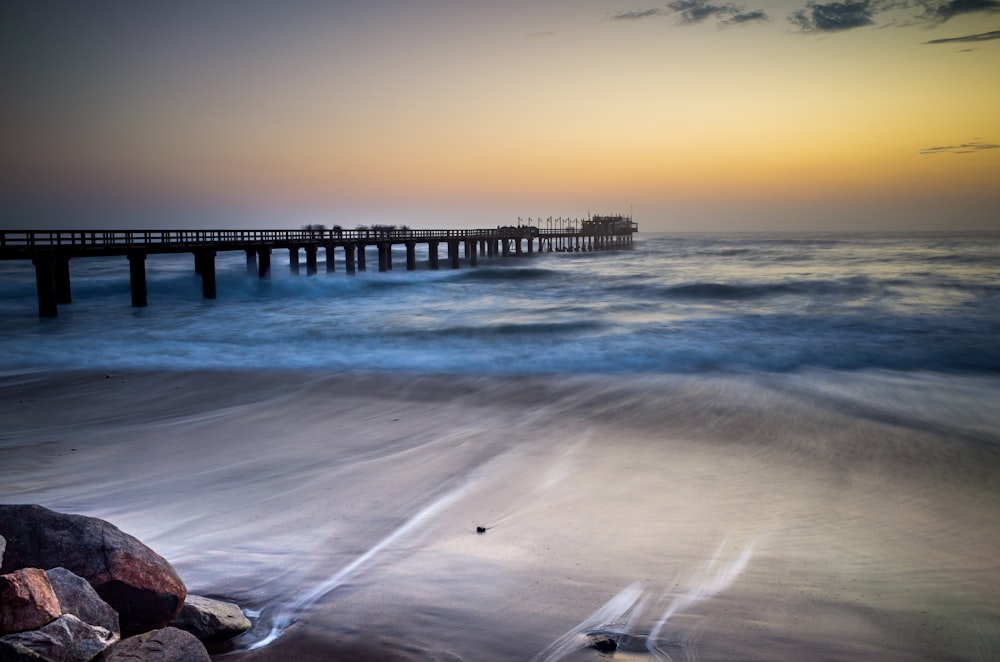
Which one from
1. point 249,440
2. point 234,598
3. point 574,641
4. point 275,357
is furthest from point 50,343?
point 574,641

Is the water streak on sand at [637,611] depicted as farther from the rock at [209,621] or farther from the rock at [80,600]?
the rock at [80,600]

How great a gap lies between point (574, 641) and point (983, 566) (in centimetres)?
362

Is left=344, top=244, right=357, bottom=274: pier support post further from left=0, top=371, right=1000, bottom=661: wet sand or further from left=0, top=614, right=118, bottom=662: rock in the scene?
left=0, top=614, right=118, bottom=662: rock

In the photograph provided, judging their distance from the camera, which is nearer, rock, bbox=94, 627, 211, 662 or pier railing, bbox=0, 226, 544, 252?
rock, bbox=94, 627, 211, 662

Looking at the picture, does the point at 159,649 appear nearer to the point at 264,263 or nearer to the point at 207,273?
the point at 207,273

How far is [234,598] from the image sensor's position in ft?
15.3

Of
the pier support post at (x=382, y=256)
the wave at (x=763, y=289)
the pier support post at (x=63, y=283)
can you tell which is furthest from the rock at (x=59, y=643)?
the pier support post at (x=382, y=256)

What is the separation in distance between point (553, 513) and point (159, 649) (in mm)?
3683

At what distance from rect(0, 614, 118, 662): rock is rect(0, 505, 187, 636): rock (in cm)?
55

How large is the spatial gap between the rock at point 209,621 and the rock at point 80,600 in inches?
18.1

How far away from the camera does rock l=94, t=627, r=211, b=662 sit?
3277 mm

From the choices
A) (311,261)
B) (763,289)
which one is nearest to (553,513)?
(763,289)

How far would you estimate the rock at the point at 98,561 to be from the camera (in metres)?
3.80

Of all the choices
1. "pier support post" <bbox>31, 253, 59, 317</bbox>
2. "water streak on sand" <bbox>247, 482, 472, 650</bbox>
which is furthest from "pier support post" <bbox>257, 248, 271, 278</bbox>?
"water streak on sand" <bbox>247, 482, 472, 650</bbox>
